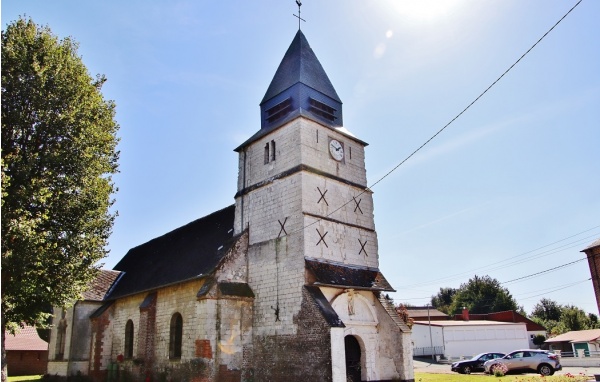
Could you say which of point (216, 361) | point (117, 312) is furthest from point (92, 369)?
point (216, 361)

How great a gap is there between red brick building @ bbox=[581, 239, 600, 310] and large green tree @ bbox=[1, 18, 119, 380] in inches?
1009

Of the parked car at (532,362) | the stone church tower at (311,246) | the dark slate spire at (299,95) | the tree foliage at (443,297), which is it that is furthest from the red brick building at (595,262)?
the tree foliage at (443,297)

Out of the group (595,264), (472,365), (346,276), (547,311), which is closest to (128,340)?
(346,276)

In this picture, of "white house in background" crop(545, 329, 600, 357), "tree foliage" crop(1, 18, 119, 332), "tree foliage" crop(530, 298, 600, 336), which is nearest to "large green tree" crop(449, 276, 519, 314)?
"tree foliage" crop(530, 298, 600, 336)

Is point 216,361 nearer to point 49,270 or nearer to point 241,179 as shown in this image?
point 49,270

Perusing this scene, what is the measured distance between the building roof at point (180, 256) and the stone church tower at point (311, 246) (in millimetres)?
1820

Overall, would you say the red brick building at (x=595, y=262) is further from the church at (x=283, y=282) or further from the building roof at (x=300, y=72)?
the building roof at (x=300, y=72)

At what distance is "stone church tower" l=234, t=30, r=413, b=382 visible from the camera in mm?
16328

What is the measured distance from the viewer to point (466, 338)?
1741 inches

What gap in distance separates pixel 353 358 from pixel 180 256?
1116cm

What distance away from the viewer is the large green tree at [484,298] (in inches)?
2940

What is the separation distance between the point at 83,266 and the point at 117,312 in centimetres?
867

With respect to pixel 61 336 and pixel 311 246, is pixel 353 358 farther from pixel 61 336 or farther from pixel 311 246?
pixel 61 336

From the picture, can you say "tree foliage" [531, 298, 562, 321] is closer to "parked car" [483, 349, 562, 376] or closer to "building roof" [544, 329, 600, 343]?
"building roof" [544, 329, 600, 343]
